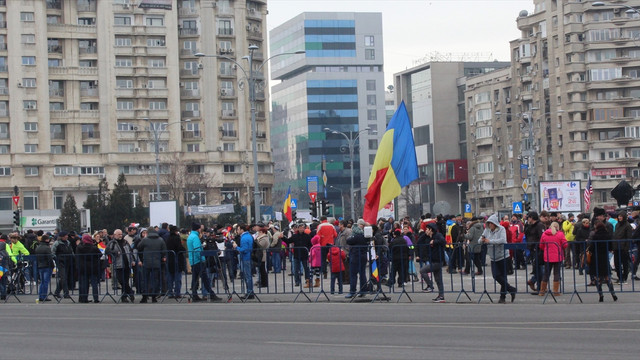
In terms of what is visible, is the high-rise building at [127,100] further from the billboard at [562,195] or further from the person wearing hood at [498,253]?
the person wearing hood at [498,253]

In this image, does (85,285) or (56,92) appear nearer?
(85,285)

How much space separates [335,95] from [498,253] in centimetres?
14230

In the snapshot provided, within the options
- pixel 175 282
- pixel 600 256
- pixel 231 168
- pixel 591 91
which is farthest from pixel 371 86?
pixel 600 256

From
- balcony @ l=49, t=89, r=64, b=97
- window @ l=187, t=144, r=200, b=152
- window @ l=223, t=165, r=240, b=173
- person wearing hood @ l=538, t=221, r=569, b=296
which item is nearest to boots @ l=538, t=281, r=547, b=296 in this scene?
person wearing hood @ l=538, t=221, r=569, b=296

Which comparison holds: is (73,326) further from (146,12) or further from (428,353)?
(146,12)

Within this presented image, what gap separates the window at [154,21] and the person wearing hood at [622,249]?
276 feet

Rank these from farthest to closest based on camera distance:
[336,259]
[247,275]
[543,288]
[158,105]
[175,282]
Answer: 1. [158,105]
2. [175,282]
3. [247,275]
4. [336,259]
5. [543,288]

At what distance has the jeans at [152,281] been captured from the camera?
2581 cm

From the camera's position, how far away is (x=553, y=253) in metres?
22.4

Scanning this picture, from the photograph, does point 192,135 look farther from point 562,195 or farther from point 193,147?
point 562,195

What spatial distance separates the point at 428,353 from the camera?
13.3m

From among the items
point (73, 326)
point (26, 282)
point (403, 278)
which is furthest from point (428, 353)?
point (26, 282)

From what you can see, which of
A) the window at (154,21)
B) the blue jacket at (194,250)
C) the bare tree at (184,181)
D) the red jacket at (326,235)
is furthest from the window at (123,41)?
the blue jacket at (194,250)

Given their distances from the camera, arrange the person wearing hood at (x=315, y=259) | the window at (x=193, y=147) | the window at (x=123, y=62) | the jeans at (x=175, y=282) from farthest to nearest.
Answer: the window at (x=193, y=147), the window at (x=123, y=62), the person wearing hood at (x=315, y=259), the jeans at (x=175, y=282)
